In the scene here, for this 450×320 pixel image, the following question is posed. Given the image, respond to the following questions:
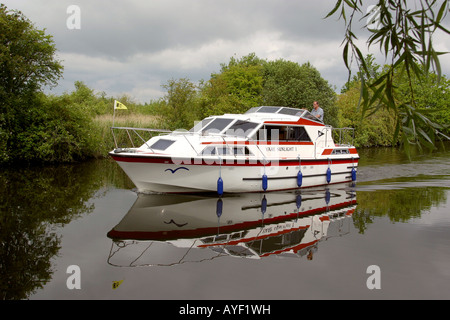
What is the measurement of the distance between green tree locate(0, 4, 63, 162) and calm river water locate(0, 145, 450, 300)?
6861 mm

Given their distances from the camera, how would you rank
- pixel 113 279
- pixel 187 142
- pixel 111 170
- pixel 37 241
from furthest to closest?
pixel 111 170 < pixel 187 142 < pixel 37 241 < pixel 113 279

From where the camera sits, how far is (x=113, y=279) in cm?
595

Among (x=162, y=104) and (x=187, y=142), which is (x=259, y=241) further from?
(x=162, y=104)

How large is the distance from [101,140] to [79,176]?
21.5ft

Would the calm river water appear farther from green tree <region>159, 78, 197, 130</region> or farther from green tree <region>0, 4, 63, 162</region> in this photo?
green tree <region>159, 78, 197, 130</region>

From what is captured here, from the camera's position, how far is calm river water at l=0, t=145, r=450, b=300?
18.7ft

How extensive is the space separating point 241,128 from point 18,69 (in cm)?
1231

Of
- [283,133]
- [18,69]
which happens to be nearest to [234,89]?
[18,69]

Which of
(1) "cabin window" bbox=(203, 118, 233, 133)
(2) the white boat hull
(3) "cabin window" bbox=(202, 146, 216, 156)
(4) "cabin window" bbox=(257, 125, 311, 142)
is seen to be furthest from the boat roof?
(3) "cabin window" bbox=(202, 146, 216, 156)

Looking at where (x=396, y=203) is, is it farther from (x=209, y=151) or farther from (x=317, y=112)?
(x=209, y=151)

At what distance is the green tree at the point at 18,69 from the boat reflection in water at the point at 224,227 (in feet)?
35.1
